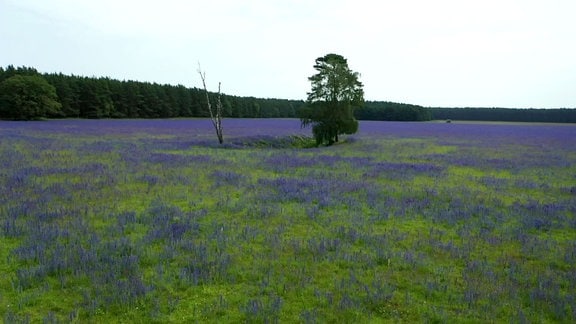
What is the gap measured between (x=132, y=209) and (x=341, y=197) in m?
6.95

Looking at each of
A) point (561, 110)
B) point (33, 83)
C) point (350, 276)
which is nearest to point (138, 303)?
point (350, 276)

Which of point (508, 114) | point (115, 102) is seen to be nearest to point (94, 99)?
point (115, 102)

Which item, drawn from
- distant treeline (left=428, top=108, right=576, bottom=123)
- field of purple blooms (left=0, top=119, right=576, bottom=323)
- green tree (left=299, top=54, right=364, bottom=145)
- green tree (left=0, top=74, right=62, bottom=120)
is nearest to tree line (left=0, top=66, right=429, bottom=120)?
green tree (left=0, top=74, right=62, bottom=120)

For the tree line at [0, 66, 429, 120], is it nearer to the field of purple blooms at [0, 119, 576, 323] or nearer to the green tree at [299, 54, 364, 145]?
the green tree at [299, 54, 364, 145]

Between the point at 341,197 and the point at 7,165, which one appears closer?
the point at 341,197

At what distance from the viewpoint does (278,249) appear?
8.53 m

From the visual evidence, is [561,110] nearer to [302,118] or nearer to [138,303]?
[302,118]

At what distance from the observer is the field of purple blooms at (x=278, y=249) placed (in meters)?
6.10

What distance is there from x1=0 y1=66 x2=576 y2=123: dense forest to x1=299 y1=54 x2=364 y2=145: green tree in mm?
2301

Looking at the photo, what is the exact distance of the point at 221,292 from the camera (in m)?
6.61

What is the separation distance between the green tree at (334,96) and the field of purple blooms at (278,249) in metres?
22.2

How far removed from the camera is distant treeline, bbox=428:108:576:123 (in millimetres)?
140750

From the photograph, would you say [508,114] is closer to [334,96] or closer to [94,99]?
[334,96]

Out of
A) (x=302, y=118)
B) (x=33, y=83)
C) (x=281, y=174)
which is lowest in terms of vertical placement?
(x=281, y=174)
